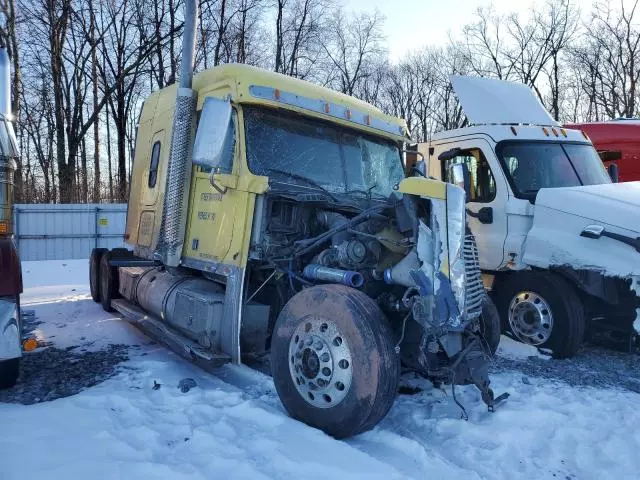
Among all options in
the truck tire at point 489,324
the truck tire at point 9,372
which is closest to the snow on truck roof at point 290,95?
the truck tire at point 489,324

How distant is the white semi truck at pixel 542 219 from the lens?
5.38 m

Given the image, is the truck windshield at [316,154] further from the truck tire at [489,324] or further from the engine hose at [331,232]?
the truck tire at [489,324]

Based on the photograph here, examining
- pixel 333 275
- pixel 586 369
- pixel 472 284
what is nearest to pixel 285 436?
pixel 333 275

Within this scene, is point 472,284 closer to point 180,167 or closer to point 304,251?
point 304,251

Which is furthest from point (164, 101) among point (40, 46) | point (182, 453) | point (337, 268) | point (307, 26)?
point (307, 26)

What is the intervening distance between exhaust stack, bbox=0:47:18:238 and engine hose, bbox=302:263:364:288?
2.52m

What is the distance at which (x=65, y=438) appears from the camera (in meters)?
3.21

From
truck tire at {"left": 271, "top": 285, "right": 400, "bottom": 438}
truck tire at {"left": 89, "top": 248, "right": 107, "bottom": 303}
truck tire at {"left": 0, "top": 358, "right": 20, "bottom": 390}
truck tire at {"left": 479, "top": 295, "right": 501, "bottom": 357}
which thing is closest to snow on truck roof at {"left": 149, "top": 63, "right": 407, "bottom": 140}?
truck tire at {"left": 271, "top": 285, "right": 400, "bottom": 438}

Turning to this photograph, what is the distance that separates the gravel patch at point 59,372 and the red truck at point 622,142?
9.77m

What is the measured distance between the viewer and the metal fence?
1596 centimetres

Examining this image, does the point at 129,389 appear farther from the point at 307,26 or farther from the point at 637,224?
the point at 307,26

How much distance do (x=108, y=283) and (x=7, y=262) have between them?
350cm

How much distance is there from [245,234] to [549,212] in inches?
138

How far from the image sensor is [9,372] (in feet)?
14.0
